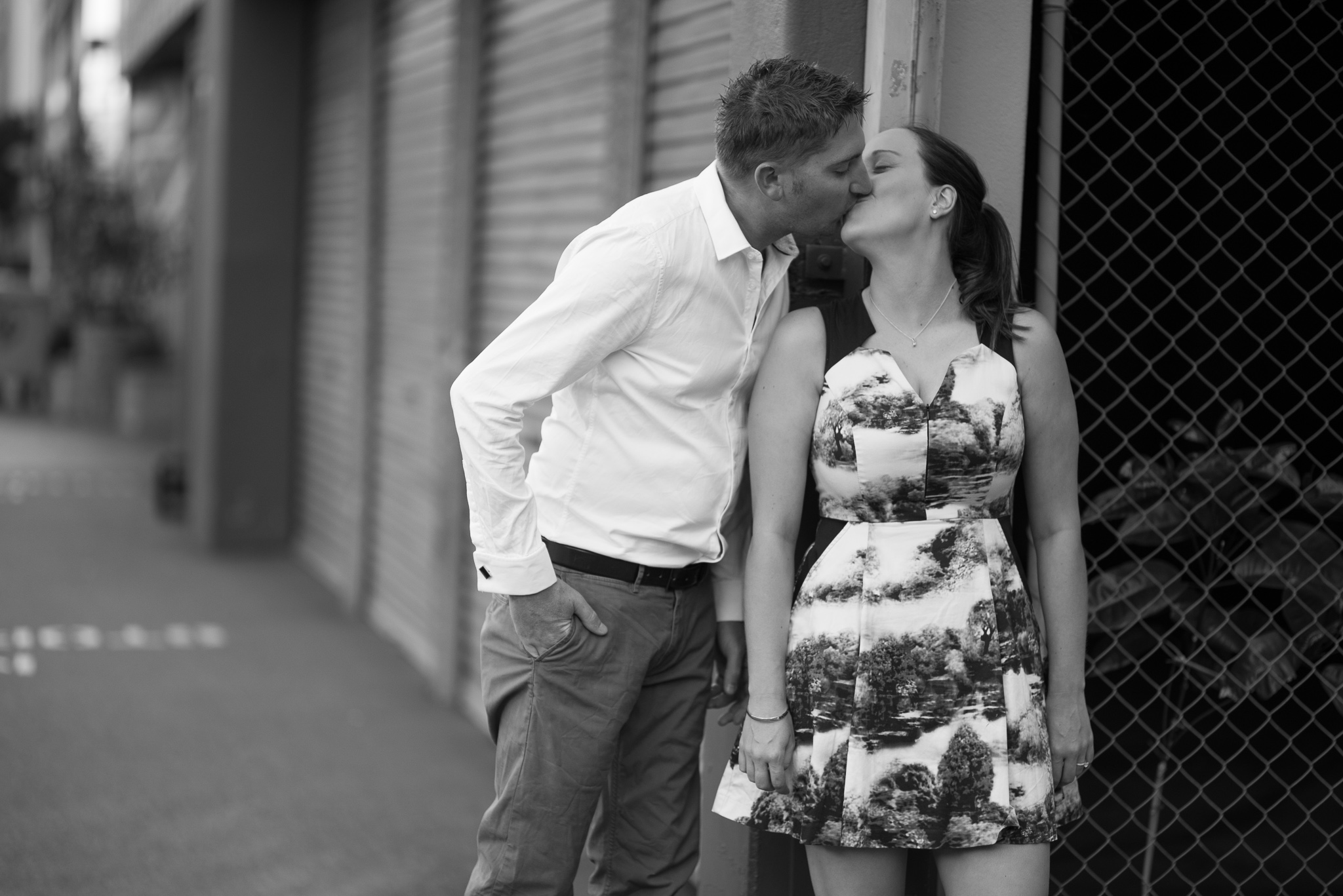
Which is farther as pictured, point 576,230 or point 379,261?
point 379,261

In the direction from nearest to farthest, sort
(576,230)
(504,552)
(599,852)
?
(504,552) < (599,852) < (576,230)

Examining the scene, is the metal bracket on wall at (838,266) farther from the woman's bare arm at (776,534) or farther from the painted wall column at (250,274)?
the painted wall column at (250,274)

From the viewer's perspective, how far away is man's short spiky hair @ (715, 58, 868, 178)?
8.60 ft

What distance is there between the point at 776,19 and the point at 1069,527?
1260 millimetres

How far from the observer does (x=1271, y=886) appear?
4207mm

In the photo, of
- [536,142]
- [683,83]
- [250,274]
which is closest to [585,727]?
[683,83]

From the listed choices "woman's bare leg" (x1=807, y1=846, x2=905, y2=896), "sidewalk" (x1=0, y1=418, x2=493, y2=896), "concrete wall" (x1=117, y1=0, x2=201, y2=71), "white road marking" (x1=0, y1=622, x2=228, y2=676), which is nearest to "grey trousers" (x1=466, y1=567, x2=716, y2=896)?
"woman's bare leg" (x1=807, y1=846, x2=905, y2=896)

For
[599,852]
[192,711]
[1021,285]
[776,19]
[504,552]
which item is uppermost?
[776,19]

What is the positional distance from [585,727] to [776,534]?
0.53m

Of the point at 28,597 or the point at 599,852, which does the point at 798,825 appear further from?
the point at 28,597

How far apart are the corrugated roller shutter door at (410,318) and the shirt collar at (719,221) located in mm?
3988

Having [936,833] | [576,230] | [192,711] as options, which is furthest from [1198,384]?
[192,711]

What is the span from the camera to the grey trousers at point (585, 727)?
2807mm

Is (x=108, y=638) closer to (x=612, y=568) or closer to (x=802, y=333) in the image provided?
(x=612, y=568)
